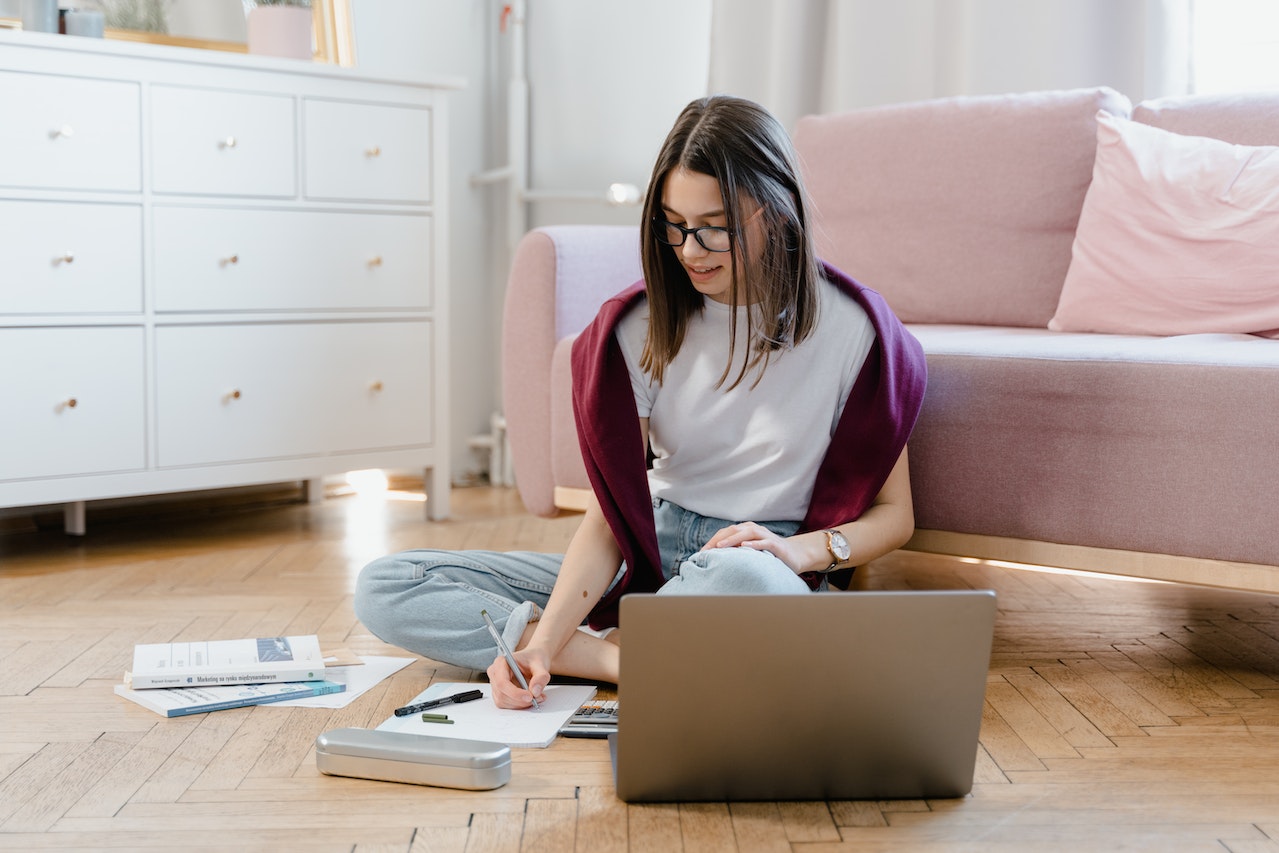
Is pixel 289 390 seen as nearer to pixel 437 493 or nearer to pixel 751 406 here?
pixel 437 493

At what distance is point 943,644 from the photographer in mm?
1146

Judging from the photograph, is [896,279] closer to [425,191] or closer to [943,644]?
[425,191]

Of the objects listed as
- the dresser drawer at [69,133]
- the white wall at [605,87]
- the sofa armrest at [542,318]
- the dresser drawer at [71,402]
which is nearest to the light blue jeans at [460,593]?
the sofa armrest at [542,318]

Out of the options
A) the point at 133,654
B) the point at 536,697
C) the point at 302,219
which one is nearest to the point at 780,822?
the point at 536,697

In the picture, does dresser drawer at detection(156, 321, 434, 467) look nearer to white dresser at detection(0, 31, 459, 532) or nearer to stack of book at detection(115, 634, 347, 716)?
white dresser at detection(0, 31, 459, 532)

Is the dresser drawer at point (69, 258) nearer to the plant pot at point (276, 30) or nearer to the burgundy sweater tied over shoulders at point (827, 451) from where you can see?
the plant pot at point (276, 30)

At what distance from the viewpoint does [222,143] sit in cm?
251

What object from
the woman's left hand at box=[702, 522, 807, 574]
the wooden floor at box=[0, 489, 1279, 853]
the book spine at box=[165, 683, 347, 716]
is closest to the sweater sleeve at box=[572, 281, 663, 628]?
the woman's left hand at box=[702, 522, 807, 574]

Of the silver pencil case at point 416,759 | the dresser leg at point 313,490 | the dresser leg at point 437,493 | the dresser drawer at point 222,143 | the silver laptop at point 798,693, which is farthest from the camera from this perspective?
the dresser leg at point 313,490

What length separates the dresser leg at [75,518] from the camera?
8.61ft

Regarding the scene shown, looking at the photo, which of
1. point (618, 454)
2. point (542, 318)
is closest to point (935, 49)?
point (542, 318)

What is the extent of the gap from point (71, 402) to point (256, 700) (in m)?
1.05

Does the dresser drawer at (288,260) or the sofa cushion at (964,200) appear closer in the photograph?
the sofa cushion at (964,200)

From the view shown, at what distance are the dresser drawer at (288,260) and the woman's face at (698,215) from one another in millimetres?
1342
